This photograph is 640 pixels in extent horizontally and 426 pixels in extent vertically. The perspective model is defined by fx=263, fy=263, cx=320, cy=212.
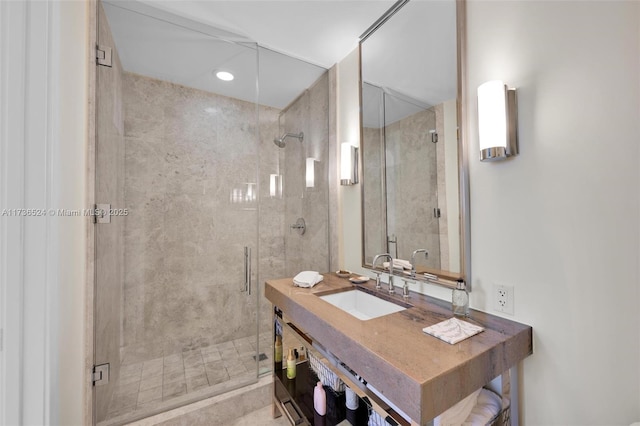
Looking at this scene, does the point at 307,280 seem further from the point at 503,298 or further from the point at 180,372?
the point at 180,372

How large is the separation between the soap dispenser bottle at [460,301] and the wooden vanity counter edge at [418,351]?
0.03 meters

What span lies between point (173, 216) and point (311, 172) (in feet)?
4.03

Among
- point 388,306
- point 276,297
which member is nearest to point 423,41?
point 388,306

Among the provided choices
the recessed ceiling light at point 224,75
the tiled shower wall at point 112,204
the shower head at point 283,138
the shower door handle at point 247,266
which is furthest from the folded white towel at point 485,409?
the recessed ceiling light at point 224,75

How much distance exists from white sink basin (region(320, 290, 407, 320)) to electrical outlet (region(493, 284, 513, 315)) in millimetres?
516

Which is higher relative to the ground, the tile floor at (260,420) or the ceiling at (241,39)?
the ceiling at (241,39)

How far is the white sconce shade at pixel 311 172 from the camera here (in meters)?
2.39

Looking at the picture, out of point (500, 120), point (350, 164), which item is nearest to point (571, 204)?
point (500, 120)

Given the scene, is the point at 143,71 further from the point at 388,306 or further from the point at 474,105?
the point at 388,306

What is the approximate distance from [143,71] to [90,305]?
164 cm

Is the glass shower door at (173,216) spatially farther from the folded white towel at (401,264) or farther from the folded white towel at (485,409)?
the folded white towel at (485,409)

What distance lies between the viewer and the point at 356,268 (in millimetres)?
2025

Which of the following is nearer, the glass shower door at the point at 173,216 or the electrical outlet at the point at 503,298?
the electrical outlet at the point at 503,298

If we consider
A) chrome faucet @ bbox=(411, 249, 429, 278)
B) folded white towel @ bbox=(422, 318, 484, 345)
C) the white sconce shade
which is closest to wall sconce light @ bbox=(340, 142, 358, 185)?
the white sconce shade
